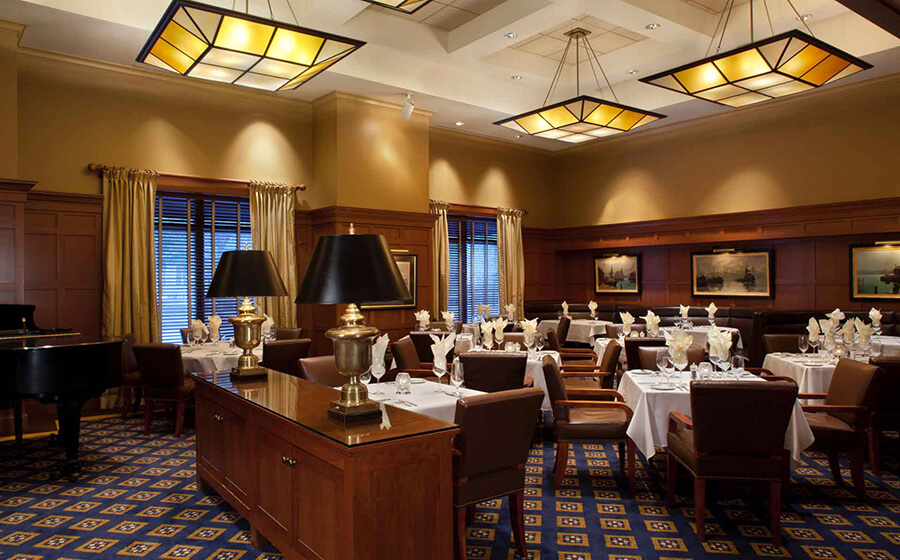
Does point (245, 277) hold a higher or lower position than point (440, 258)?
lower

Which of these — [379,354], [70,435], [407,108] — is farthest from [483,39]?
[70,435]

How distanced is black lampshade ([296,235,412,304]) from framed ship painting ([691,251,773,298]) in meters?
9.27

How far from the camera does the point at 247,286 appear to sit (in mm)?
4281

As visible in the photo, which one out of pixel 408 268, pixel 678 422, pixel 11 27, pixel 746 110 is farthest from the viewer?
pixel 746 110

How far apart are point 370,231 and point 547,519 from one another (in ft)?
20.0

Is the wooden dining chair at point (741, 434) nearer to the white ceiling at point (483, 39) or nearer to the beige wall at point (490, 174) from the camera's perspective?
the white ceiling at point (483, 39)

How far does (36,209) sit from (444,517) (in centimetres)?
680

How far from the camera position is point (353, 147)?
9.12 metres

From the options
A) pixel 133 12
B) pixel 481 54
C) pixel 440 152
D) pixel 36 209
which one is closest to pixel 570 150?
pixel 440 152

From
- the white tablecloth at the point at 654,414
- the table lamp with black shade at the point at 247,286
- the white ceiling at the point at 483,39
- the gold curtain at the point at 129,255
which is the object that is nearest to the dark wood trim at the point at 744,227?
the white ceiling at the point at 483,39

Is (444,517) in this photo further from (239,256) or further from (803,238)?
(803,238)

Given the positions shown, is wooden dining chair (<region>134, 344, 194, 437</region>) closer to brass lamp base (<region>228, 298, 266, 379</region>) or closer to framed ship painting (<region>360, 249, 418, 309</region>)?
brass lamp base (<region>228, 298, 266, 379</region>)

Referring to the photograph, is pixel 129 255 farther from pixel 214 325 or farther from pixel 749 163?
pixel 749 163

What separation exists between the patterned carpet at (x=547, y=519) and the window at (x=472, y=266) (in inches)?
267
